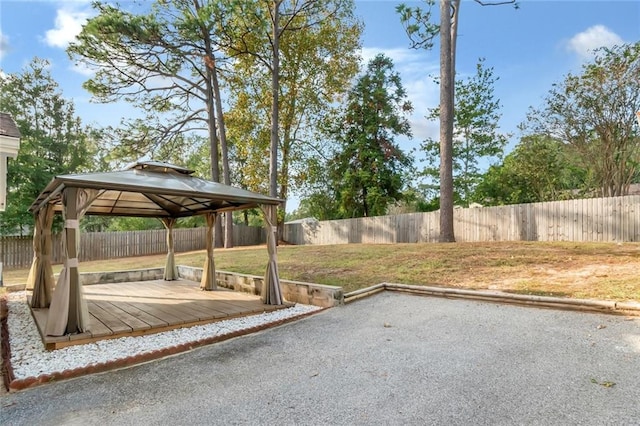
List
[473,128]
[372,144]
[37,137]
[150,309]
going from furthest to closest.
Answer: [473,128], [372,144], [37,137], [150,309]

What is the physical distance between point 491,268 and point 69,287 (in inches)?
272

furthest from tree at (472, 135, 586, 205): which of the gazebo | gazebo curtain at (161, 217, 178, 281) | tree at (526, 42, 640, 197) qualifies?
gazebo curtain at (161, 217, 178, 281)

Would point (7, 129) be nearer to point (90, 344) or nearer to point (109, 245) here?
point (90, 344)

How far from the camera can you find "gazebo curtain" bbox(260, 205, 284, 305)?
214 inches

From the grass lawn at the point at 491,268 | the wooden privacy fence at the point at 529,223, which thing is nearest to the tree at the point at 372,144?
the wooden privacy fence at the point at 529,223

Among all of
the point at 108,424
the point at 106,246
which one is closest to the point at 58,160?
the point at 106,246

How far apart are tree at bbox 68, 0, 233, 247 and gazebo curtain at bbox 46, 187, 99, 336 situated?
34.1ft

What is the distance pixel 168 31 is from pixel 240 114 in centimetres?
464

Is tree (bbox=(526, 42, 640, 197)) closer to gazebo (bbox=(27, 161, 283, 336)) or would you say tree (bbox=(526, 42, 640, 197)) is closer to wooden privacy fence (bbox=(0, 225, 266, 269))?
gazebo (bbox=(27, 161, 283, 336))

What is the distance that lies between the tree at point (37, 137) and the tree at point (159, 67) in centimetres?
281

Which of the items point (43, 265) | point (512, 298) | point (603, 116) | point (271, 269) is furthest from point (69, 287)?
point (603, 116)

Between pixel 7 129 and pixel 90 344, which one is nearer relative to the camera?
pixel 90 344

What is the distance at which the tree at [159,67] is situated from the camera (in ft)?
38.6

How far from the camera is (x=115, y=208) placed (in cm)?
725
